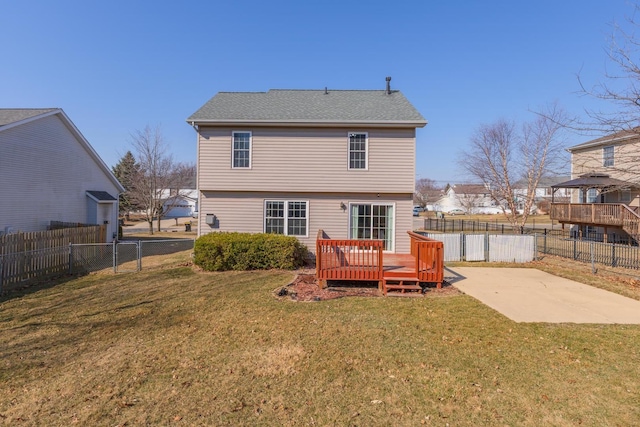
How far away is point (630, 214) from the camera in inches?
647

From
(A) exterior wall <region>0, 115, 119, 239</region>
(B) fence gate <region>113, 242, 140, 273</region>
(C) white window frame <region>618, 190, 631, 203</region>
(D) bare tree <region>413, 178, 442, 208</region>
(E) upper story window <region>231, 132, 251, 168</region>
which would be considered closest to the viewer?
(B) fence gate <region>113, 242, 140, 273</region>

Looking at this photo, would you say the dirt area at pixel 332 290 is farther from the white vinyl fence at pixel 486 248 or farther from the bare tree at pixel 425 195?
the bare tree at pixel 425 195

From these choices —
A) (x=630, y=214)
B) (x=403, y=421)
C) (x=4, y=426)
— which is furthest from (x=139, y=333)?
(x=630, y=214)

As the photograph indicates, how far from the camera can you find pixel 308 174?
11.7m

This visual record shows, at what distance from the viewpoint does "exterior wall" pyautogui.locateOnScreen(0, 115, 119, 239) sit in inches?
509

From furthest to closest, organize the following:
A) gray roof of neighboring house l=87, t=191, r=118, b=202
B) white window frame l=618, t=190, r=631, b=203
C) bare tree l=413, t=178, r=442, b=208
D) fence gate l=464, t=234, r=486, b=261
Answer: bare tree l=413, t=178, r=442, b=208 → white window frame l=618, t=190, r=631, b=203 → gray roof of neighboring house l=87, t=191, r=118, b=202 → fence gate l=464, t=234, r=486, b=261

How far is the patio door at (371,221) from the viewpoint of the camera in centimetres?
1163

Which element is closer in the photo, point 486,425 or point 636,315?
point 486,425

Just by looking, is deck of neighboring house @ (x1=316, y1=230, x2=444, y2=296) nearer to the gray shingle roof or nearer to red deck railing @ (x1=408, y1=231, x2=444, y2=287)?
red deck railing @ (x1=408, y1=231, x2=444, y2=287)

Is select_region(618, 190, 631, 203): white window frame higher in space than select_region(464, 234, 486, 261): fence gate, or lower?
higher

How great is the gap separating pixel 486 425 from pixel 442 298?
4.47 meters

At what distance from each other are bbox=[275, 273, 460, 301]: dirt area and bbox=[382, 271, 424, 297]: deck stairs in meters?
0.22

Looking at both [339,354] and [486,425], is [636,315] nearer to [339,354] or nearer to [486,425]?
[486,425]

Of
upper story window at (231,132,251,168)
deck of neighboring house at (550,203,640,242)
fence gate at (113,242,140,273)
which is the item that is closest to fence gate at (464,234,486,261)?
deck of neighboring house at (550,203,640,242)
